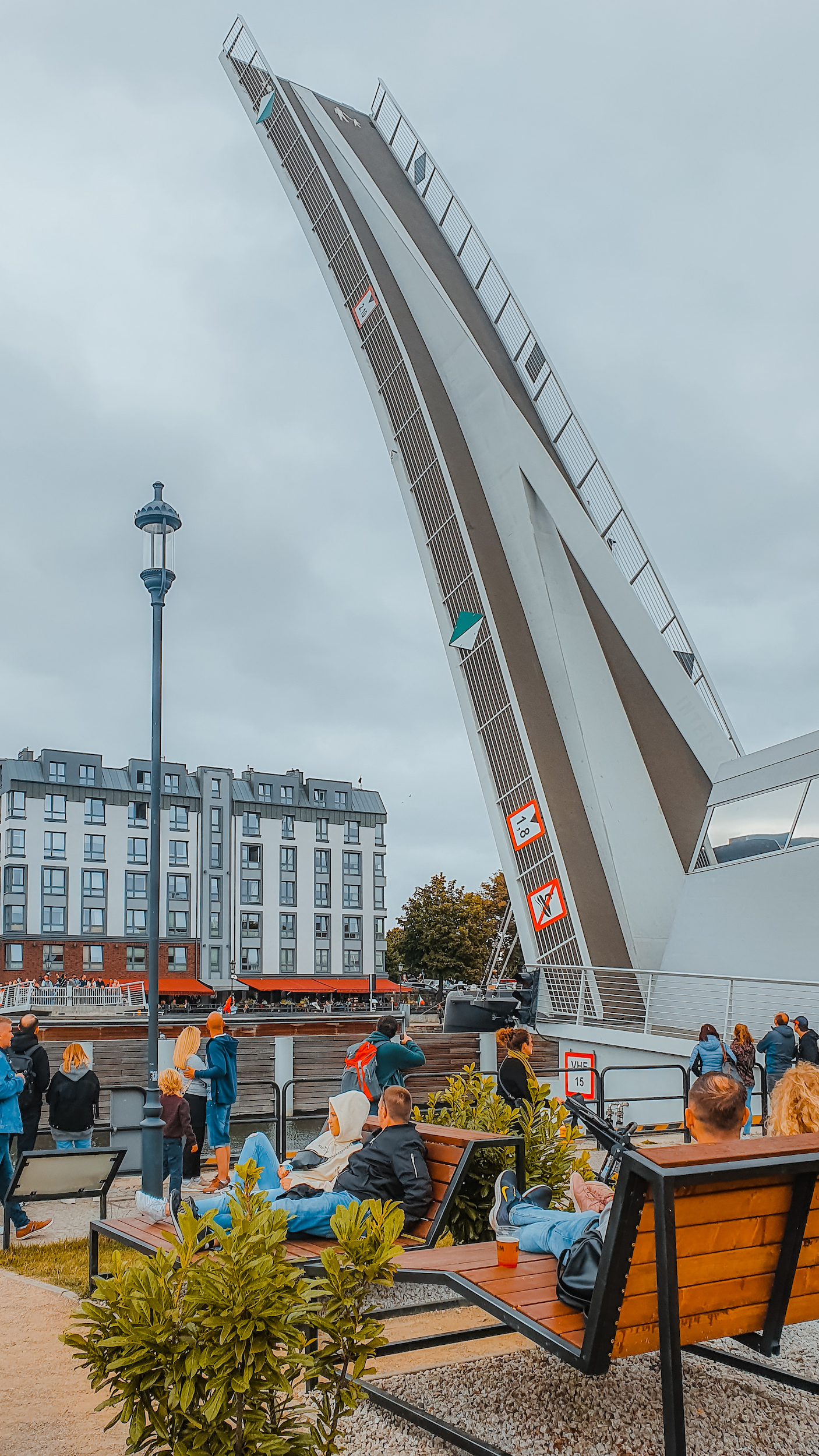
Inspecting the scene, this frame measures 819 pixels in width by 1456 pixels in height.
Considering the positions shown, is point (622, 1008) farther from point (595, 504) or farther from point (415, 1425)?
point (415, 1425)

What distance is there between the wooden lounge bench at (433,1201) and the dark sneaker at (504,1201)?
0.71 meters

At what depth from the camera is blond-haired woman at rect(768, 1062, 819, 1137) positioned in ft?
13.7

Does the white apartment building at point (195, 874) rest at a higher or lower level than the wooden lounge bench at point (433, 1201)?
higher

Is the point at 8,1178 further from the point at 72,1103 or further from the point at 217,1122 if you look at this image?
the point at 217,1122

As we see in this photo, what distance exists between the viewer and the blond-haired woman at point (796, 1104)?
4176mm

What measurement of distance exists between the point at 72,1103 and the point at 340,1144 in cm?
491

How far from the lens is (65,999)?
50375mm

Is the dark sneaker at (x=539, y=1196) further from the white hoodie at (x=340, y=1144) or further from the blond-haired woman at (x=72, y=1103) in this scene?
the blond-haired woman at (x=72, y=1103)

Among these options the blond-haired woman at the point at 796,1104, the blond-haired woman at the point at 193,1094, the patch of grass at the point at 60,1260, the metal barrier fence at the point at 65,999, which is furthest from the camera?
the metal barrier fence at the point at 65,999

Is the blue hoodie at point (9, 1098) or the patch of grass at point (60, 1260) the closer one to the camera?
the patch of grass at point (60, 1260)

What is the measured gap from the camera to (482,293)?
31.3 metres

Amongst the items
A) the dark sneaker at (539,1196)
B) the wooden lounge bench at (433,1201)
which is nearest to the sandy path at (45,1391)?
the wooden lounge bench at (433,1201)

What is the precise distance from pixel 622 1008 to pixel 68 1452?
67.9 feet

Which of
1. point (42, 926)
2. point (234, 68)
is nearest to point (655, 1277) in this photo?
point (234, 68)
